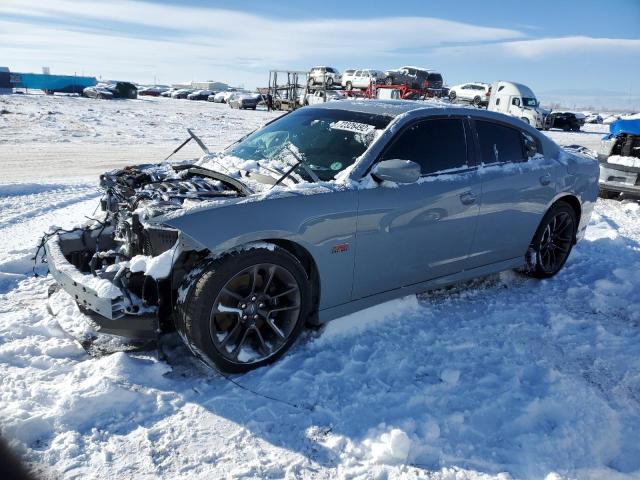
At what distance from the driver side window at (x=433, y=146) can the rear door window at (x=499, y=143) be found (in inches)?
10.0

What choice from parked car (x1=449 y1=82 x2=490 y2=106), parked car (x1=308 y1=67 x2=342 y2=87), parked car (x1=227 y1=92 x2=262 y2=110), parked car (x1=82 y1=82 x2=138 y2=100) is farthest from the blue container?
parked car (x1=449 y1=82 x2=490 y2=106)

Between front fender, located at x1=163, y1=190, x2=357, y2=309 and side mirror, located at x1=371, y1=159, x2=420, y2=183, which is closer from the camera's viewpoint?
front fender, located at x1=163, y1=190, x2=357, y2=309

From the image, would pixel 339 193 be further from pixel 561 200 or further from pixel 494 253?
pixel 561 200

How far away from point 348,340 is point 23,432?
206 cm

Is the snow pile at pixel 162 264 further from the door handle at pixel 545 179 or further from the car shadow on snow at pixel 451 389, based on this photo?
the door handle at pixel 545 179

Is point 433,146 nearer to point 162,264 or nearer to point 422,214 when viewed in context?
point 422,214

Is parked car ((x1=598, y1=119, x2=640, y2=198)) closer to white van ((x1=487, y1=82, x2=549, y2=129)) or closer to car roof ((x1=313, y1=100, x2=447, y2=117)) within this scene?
car roof ((x1=313, y1=100, x2=447, y2=117))

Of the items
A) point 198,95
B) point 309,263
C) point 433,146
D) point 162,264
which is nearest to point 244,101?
point 198,95

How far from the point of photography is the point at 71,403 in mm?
2688

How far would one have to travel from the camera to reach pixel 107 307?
2.79m

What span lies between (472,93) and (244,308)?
105 ft

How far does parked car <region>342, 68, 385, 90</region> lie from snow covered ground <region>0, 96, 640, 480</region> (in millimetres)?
29219

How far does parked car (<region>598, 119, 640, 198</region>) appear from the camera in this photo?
29.9 ft

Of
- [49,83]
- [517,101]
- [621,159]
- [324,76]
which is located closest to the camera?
[621,159]
